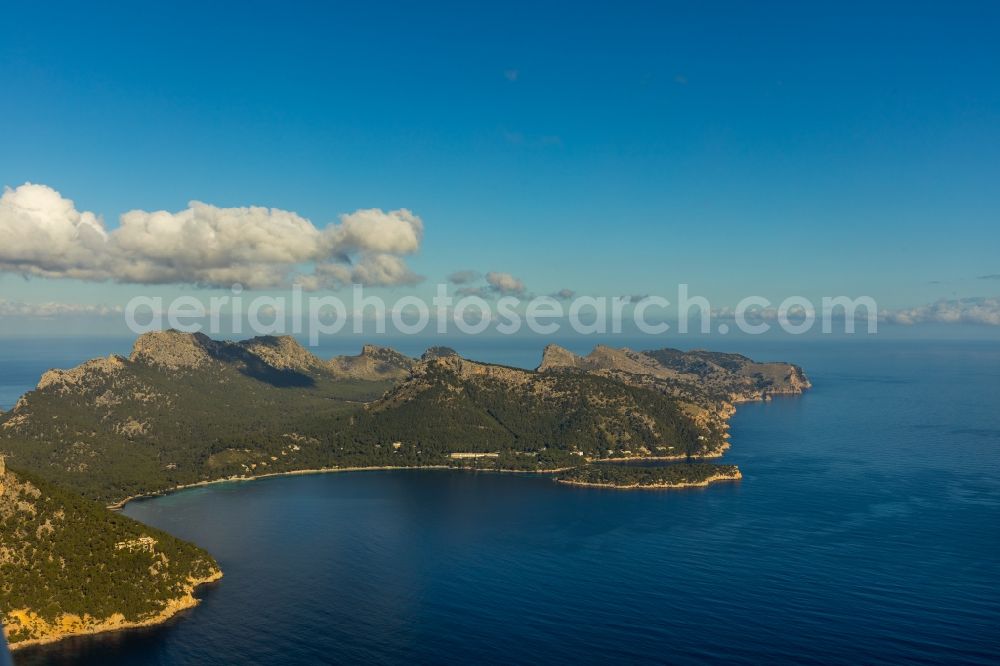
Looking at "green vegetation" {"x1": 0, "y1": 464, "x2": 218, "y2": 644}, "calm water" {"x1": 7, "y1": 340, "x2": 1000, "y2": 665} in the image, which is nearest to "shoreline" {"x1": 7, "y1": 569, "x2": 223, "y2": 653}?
"green vegetation" {"x1": 0, "y1": 464, "x2": 218, "y2": 644}

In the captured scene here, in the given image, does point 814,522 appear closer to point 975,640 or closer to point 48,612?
point 975,640

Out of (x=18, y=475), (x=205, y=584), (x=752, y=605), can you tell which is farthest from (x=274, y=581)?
(x=752, y=605)

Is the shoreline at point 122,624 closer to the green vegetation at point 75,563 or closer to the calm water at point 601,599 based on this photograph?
the green vegetation at point 75,563

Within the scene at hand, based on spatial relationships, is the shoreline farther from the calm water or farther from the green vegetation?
the calm water

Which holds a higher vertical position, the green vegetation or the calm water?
the green vegetation

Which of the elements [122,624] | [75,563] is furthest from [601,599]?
[75,563]

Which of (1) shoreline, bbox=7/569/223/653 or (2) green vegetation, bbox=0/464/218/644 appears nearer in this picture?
(1) shoreline, bbox=7/569/223/653

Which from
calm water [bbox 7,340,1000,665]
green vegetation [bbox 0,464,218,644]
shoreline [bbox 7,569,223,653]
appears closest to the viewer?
calm water [bbox 7,340,1000,665]
